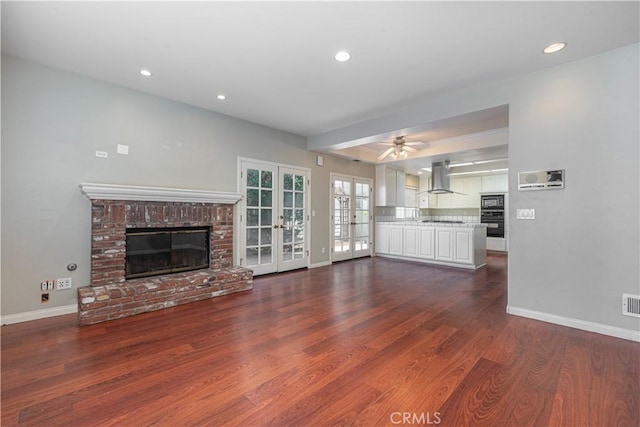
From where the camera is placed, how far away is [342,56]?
271 cm

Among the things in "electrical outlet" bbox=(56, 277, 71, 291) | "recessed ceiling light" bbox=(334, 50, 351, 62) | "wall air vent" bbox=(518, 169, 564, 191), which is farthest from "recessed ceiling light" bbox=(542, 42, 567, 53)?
"electrical outlet" bbox=(56, 277, 71, 291)

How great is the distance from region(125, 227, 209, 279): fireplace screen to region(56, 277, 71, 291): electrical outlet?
1.80ft

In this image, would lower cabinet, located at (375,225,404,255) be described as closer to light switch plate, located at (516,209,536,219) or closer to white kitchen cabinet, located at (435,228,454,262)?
white kitchen cabinet, located at (435,228,454,262)

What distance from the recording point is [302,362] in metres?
2.11

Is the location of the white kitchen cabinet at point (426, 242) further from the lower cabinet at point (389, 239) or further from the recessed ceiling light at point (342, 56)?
the recessed ceiling light at point (342, 56)

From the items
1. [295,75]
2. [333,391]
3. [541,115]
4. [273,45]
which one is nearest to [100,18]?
[273,45]

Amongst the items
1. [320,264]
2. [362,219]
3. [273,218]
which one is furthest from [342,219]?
[273,218]

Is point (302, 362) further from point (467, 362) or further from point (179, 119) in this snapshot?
point (179, 119)

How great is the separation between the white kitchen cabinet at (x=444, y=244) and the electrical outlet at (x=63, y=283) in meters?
6.25

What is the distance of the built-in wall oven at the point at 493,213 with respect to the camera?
796cm

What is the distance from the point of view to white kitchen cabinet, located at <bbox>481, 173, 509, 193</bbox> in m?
7.94

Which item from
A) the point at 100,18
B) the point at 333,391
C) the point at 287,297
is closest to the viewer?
the point at 333,391

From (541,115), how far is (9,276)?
19.0 ft

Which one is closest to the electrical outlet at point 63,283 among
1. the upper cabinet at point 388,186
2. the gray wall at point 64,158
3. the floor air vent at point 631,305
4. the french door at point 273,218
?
the gray wall at point 64,158
